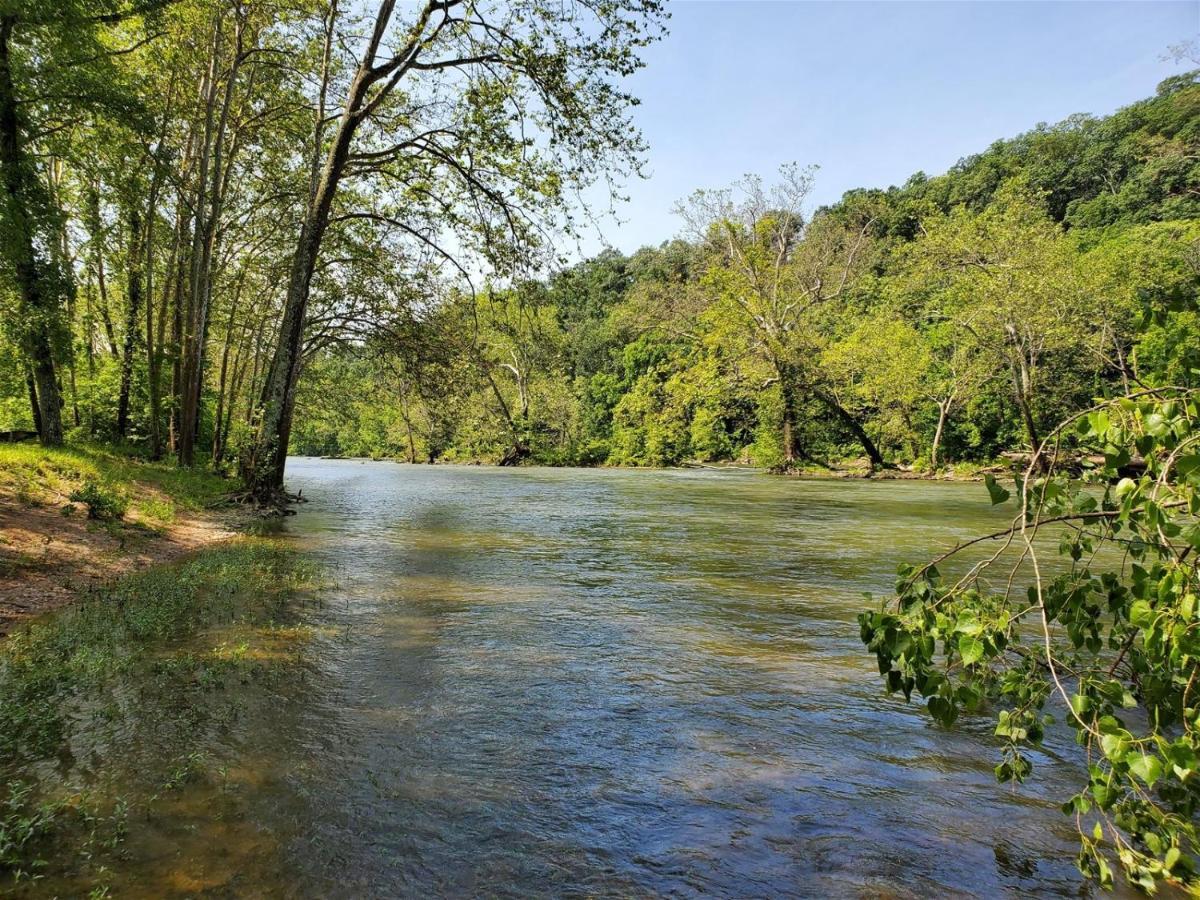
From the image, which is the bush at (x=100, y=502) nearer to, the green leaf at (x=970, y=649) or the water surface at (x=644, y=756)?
the water surface at (x=644, y=756)

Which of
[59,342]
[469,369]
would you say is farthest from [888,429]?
[59,342]

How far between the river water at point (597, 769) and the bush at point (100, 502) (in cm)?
544

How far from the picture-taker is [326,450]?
9625 cm

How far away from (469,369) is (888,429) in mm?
29707

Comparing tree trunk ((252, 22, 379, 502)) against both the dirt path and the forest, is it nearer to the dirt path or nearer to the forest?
the forest

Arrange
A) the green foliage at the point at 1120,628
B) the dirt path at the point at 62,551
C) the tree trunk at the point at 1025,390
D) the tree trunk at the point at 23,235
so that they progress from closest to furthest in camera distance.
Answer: the green foliage at the point at 1120,628
the dirt path at the point at 62,551
the tree trunk at the point at 23,235
the tree trunk at the point at 1025,390

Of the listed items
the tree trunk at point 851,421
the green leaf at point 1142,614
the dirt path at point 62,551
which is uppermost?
the tree trunk at point 851,421

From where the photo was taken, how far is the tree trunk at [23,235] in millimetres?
11352

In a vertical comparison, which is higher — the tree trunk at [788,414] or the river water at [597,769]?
the tree trunk at [788,414]

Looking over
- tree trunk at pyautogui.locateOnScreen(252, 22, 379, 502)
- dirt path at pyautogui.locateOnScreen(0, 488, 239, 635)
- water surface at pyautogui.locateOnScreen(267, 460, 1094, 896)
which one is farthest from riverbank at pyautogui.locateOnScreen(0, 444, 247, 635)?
water surface at pyautogui.locateOnScreen(267, 460, 1094, 896)

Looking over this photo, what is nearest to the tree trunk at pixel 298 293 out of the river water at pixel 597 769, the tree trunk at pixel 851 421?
the river water at pixel 597 769

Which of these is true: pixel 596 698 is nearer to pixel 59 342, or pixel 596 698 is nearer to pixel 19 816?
pixel 19 816

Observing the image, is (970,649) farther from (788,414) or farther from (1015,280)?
(788,414)

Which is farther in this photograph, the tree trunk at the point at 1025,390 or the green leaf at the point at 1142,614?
the tree trunk at the point at 1025,390
